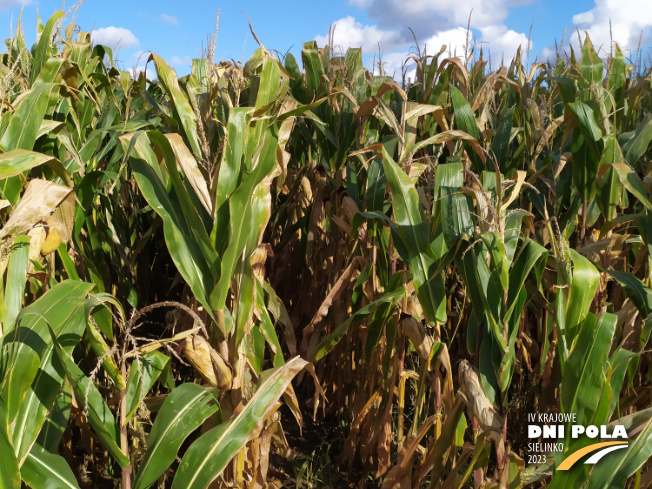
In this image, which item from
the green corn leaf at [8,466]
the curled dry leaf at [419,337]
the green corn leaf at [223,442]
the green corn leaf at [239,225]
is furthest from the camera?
the curled dry leaf at [419,337]

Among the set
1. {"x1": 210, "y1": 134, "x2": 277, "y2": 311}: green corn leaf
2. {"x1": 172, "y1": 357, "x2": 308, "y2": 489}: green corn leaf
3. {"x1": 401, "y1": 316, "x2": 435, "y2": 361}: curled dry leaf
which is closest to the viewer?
{"x1": 172, "y1": 357, "x2": 308, "y2": 489}: green corn leaf

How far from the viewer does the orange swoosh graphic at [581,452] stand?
144 cm

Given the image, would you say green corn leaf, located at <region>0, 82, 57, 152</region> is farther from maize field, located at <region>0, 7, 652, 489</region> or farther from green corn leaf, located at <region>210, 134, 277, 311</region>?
green corn leaf, located at <region>210, 134, 277, 311</region>

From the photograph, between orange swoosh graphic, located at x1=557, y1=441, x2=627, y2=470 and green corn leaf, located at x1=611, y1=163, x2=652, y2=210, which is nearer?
orange swoosh graphic, located at x1=557, y1=441, x2=627, y2=470

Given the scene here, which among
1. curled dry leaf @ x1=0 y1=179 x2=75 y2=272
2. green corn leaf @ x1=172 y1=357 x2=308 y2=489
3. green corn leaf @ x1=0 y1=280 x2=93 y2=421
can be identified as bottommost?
green corn leaf @ x1=172 y1=357 x2=308 y2=489

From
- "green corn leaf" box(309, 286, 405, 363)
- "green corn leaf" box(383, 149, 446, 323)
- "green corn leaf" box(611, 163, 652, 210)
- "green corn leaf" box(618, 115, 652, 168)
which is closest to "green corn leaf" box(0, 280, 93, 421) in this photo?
"green corn leaf" box(309, 286, 405, 363)

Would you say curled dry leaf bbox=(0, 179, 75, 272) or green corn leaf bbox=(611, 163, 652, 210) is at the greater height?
green corn leaf bbox=(611, 163, 652, 210)

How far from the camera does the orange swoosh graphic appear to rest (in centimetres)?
144

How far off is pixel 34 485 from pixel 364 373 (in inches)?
60.0

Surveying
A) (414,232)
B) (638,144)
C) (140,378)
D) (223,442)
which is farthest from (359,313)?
(638,144)

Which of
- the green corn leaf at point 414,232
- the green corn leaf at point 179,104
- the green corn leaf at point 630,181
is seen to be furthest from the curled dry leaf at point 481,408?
the green corn leaf at point 179,104

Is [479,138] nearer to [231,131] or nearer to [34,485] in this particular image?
[231,131]

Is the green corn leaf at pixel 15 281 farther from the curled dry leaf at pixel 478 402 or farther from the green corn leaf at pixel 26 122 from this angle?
the curled dry leaf at pixel 478 402

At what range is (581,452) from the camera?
1.45 metres
